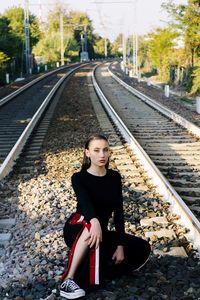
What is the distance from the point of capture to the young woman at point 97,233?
3920 millimetres

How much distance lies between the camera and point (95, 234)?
151 inches

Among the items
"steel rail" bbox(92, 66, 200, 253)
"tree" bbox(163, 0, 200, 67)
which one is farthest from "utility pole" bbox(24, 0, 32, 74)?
"steel rail" bbox(92, 66, 200, 253)

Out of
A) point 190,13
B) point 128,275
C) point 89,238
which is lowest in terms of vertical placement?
point 128,275

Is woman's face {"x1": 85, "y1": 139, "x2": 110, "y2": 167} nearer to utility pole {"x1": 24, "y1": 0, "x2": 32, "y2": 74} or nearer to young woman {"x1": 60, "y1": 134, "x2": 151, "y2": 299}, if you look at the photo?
young woman {"x1": 60, "y1": 134, "x2": 151, "y2": 299}

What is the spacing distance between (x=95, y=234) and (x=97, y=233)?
2 cm

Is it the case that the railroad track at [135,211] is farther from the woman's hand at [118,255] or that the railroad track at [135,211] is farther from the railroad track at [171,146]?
the railroad track at [171,146]

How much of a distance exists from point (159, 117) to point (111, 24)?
81789mm

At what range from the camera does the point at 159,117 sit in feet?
49.0

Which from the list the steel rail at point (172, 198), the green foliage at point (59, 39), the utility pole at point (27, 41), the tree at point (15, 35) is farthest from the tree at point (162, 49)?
the green foliage at point (59, 39)

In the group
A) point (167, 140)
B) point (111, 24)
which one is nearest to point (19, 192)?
point (167, 140)

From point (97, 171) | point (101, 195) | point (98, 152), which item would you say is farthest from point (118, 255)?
point (98, 152)

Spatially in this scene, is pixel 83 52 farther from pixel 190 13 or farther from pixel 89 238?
pixel 89 238

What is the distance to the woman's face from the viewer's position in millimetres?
4078

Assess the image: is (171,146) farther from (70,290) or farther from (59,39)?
(59,39)
